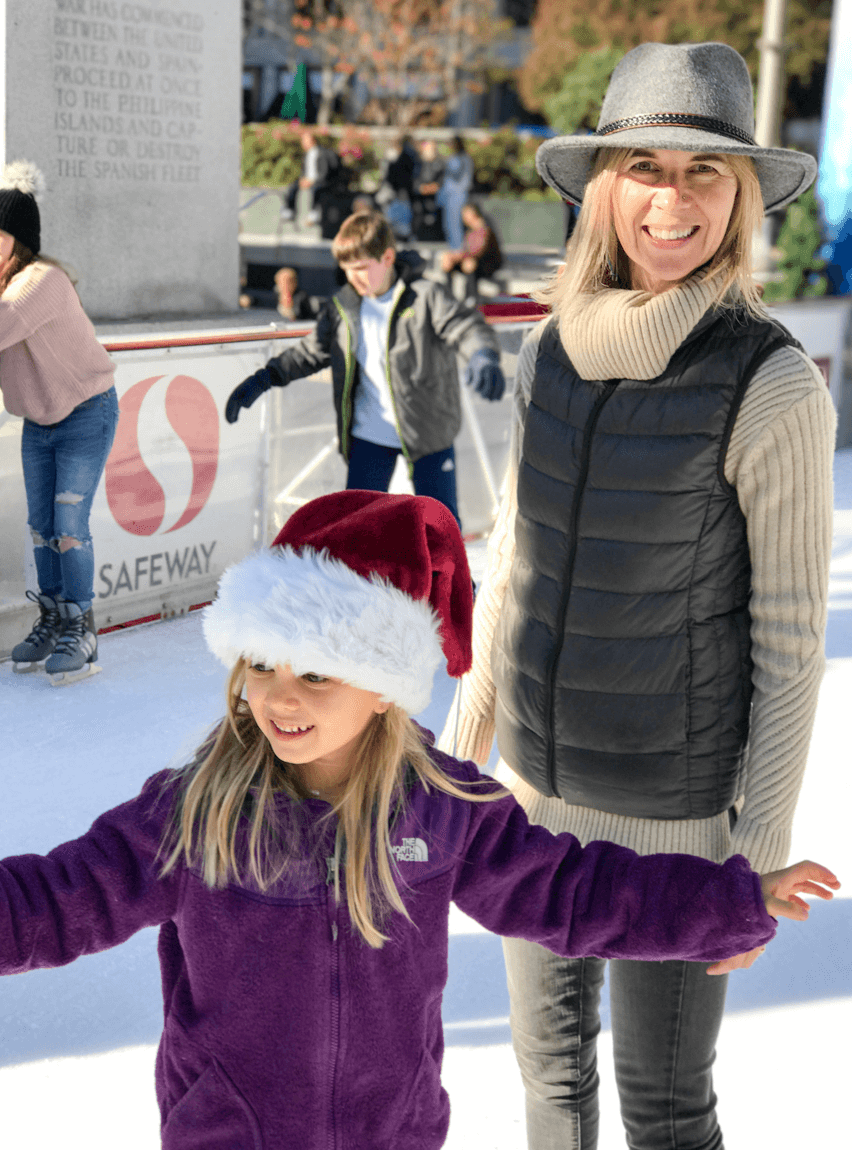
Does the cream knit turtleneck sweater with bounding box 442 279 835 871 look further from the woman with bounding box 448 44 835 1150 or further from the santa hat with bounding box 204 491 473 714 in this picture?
the santa hat with bounding box 204 491 473 714

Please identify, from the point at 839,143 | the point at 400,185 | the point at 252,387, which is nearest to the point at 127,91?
the point at 252,387

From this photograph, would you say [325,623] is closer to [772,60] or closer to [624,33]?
[772,60]

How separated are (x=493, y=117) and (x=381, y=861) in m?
45.3

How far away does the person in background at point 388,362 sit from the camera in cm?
509

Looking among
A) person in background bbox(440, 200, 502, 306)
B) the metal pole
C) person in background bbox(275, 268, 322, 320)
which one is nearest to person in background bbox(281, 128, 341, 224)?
person in background bbox(440, 200, 502, 306)

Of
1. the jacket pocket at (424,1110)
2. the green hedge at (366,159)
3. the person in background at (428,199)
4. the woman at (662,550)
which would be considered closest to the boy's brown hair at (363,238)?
the woman at (662,550)

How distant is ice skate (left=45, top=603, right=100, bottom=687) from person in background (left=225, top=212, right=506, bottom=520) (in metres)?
0.99

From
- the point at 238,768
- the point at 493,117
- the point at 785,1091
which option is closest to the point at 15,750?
the point at 785,1091

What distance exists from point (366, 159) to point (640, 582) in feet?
85.7

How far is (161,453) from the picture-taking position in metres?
5.45

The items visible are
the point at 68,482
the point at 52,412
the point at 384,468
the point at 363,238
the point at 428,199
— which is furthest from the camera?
the point at 428,199

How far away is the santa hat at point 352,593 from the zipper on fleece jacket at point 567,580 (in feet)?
0.69

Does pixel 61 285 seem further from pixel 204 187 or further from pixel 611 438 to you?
pixel 204 187

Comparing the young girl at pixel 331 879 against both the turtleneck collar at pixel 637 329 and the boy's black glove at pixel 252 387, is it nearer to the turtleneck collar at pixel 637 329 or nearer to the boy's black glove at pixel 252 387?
the turtleneck collar at pixel 637 329
